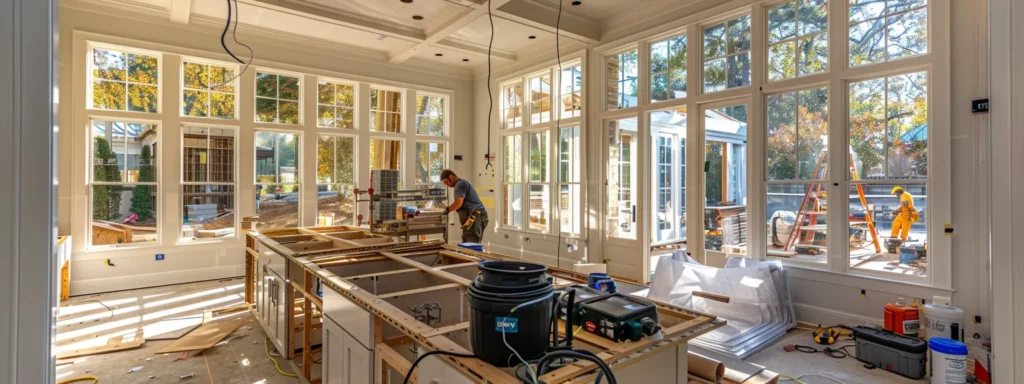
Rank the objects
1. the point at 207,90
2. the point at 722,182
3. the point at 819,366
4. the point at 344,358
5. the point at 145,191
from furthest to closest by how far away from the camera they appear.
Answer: the point at 207,90 → the point at 145,191 → the point at 722,182 → the point at 819,366 → the point at 344,358

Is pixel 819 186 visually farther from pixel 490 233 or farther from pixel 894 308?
pixel 490 233

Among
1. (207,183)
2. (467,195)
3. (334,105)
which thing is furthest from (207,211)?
(467,195)

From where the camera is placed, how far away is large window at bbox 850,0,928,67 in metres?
3.69

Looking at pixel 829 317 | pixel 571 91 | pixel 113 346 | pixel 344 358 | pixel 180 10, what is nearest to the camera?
pixel 344 358

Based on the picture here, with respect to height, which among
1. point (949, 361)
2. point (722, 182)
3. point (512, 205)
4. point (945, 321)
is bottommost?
point (949, 361)

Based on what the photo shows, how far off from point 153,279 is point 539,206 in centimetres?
543

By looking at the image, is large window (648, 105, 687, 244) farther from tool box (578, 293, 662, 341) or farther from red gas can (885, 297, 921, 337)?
tool box (578, 293, 662, 341)

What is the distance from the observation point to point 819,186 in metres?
4.24

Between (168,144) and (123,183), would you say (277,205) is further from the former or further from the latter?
(123,183)

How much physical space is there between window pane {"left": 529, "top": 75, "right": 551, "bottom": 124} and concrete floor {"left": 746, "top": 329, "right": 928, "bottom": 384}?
4.67 metres

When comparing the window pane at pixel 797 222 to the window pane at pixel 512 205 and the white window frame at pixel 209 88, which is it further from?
the white window frame at pixel 209 88

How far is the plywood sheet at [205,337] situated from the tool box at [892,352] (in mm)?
5115

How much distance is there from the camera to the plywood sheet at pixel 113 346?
351 cm

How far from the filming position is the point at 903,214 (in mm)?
3812
